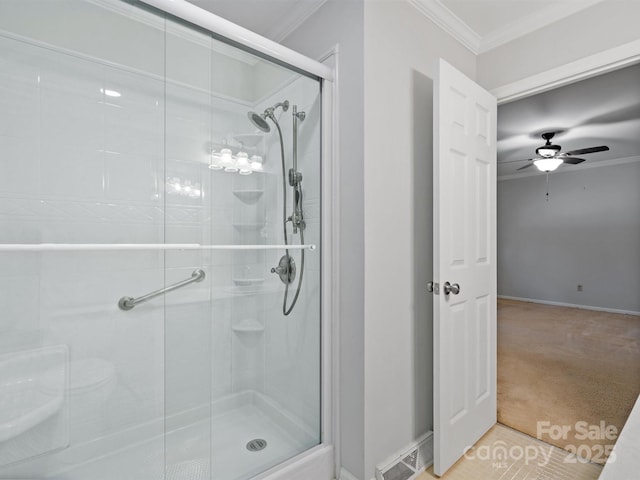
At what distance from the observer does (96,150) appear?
1513 millimetres

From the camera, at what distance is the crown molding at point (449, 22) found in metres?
1.90

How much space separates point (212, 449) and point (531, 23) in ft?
9.53

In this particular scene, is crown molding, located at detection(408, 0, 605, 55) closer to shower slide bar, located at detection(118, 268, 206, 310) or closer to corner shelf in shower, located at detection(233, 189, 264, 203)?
corner shelf in shower, located at detection(233, 189, 264, 203)

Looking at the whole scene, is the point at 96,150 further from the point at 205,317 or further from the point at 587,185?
the point at 587,185

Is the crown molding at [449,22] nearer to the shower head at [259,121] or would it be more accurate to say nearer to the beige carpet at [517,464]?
the shower head at [259,121]

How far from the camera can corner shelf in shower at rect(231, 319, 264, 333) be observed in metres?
1.68

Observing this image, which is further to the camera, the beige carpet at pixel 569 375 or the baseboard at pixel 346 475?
the beige carpet at pixel 569 375

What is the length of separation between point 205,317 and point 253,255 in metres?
0.36

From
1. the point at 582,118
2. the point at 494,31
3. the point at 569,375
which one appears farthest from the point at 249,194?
the point at 582,118

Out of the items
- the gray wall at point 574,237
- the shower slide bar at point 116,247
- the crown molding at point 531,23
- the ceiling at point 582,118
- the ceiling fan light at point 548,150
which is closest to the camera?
the shower slide bar at point 116,247

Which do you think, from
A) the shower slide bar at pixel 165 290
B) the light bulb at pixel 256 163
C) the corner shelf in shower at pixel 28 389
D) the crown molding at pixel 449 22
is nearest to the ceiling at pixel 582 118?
the crown molding at pixel 449 22

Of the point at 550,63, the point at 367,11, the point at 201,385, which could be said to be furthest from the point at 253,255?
the point at 550,63

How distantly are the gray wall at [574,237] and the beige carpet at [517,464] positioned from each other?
5.67 metres

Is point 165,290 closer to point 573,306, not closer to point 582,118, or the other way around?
point 582,118
